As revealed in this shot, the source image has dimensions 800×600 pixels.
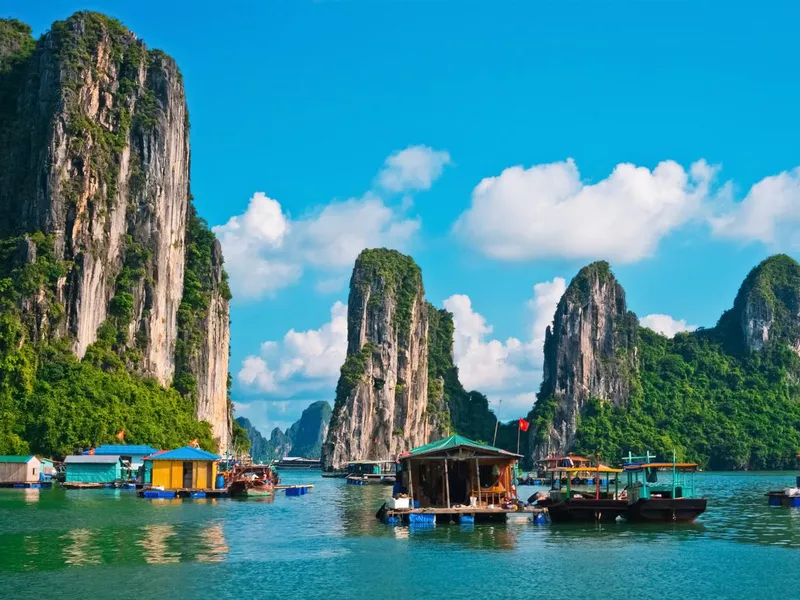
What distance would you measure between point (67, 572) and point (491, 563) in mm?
13750

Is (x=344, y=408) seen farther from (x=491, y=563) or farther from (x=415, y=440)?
(x=491, y=563)

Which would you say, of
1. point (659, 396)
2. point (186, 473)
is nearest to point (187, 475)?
point (186, 473)

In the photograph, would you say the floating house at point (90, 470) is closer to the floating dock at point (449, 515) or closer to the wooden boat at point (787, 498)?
the floating dock at point (449, 515)

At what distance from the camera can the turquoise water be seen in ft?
91.2

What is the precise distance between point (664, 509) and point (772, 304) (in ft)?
528

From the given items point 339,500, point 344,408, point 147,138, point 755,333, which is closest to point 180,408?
point 147,138

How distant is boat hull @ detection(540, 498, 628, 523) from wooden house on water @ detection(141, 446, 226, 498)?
27.7 m

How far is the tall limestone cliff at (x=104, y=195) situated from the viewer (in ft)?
322

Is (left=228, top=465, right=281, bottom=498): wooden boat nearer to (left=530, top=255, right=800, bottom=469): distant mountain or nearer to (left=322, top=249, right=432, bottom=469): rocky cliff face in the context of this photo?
(left=322, top=249, right=432, bottom=469): rocky cliff face

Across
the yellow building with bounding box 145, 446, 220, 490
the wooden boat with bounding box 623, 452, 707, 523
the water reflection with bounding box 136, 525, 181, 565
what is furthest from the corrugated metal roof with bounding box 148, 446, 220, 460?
the wooden boat with bounding box 623, 452, 707, 523

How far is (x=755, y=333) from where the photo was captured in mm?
198000

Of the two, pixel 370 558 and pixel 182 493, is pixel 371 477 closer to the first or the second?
pixel 182 493

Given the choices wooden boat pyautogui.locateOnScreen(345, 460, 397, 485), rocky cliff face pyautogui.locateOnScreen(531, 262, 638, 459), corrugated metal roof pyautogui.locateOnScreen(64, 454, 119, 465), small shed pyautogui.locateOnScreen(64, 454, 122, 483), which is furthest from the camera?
rocky cliff face pyautogui.locateOnScreen(531, 262, 638, 459)

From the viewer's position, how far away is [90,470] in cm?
7744
